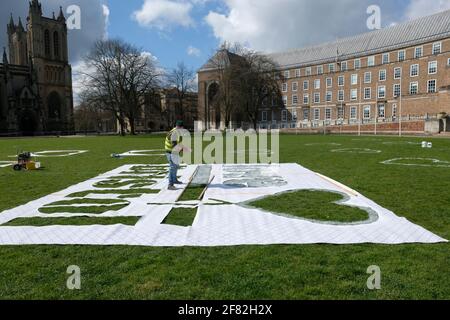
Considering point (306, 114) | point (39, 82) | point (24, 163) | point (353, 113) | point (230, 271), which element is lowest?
point (230, 271)

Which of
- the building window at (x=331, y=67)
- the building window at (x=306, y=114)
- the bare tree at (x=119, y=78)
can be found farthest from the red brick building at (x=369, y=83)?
the bare tree at (x=119, y=78)

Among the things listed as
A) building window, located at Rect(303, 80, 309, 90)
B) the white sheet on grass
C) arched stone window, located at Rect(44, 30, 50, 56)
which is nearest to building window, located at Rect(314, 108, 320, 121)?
building window, located at Rect(303, 80, 309, 90)

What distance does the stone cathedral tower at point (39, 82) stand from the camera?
91250 millimetres

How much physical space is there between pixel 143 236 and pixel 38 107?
101218 millimetres

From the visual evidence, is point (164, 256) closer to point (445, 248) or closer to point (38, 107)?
point (445, 248)

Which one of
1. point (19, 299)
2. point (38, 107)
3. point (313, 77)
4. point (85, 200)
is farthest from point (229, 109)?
point (19, 299)

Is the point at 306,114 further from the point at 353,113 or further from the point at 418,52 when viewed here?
the point at 418,52

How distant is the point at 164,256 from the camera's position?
542 cm

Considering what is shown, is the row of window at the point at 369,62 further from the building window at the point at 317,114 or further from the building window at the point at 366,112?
the building window at the point at 366,112

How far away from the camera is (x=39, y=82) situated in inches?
3789

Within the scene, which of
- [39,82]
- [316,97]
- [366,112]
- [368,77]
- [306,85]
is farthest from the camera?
[306,85]

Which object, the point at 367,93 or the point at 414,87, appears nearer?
the point at 414,87

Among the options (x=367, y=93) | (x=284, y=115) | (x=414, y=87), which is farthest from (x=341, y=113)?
(x=414, y=87)

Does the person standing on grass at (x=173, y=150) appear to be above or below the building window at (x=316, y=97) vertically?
below
